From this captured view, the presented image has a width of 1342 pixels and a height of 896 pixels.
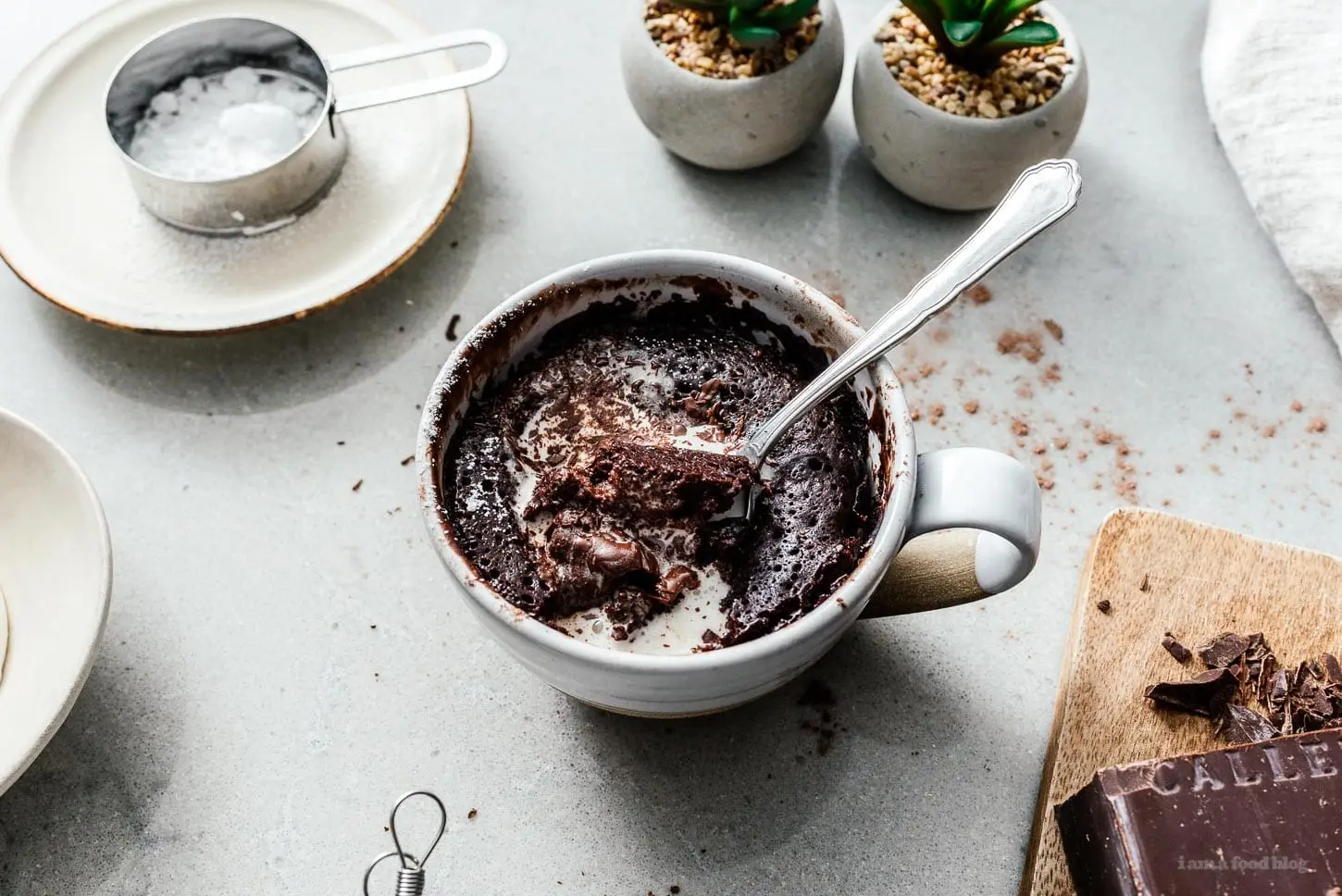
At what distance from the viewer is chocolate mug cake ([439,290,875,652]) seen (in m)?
0.98

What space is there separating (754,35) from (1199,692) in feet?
2.71

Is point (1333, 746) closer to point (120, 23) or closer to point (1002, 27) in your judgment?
point (1002, 27)

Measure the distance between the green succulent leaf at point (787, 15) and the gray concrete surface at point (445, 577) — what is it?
240mm

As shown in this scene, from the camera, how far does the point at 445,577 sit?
1.25m

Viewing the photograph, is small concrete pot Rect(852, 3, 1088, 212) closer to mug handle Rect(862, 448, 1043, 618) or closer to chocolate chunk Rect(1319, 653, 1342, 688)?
mug handle Rect(862, 448, 1043, 618)

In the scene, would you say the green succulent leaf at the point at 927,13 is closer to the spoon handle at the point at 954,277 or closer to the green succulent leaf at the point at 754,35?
the green succulent leaf at the point at 754,35

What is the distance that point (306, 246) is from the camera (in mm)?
1411

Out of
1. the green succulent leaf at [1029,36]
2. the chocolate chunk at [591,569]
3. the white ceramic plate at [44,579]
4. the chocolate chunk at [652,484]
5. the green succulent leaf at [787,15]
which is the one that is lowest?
the white ceramic plate at [44,579]

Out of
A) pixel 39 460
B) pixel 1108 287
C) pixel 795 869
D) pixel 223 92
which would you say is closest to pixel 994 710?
pixel 795 869

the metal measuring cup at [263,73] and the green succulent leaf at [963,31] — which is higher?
the green succulent leaf at [963,31]

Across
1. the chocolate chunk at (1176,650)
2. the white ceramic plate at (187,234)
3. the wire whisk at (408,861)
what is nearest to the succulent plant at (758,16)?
the white ceramic plate at (187,234)

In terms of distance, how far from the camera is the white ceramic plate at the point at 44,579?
106cm

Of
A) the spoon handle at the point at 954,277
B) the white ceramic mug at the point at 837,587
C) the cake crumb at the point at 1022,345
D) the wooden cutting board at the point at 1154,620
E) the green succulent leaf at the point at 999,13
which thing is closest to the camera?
the white ceramic mug at the point at 837,587

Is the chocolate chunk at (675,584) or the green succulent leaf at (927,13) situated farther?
the green succulent leaf at (927,13)
